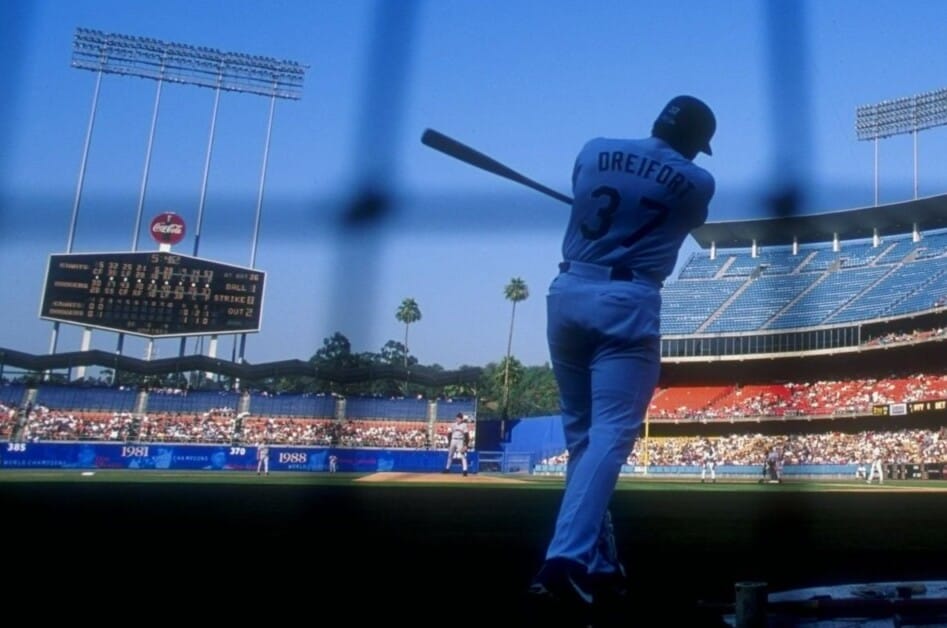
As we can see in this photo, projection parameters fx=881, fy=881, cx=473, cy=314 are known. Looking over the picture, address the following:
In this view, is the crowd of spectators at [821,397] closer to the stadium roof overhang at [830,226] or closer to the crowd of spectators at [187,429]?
the stadium roof overhang at [830,226]

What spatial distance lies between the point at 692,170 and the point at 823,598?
65 centimetres

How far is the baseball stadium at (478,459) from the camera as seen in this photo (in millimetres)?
1289

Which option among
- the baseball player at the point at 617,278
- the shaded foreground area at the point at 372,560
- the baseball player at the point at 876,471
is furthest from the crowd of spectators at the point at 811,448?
the baseball player at the point at 617,278

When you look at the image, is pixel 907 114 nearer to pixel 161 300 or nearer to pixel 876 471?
pixel 876 471

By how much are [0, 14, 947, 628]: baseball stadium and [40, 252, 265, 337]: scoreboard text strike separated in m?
0.05

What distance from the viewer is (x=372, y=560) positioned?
1635 millimetres

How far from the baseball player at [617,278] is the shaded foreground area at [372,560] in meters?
0.19

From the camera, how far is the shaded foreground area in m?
1.13

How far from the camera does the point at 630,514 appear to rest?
365 centimetres

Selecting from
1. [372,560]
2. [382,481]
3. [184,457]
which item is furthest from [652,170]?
[184,457]

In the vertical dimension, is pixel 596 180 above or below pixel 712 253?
below

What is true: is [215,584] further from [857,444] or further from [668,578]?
[857,444]

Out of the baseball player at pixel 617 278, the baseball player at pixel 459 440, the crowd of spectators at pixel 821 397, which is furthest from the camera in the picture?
the crowd of spectators at pixel 821 397

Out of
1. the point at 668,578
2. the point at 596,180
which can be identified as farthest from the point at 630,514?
the point at 596,180
